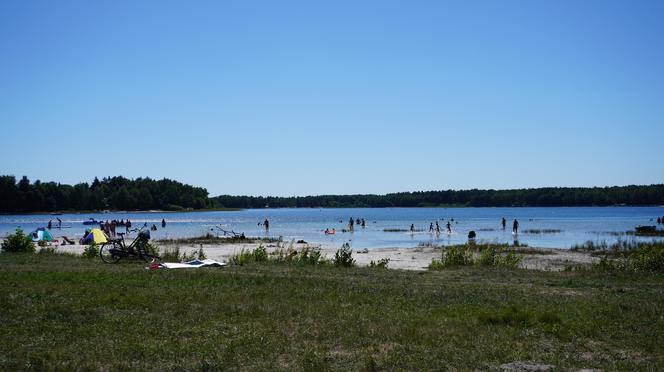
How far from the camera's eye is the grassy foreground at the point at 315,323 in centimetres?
871

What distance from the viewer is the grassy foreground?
8711 millimetres

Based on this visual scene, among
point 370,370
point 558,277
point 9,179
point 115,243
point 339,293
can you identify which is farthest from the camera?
point 9,179

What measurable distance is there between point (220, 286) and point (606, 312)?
30.3 ft

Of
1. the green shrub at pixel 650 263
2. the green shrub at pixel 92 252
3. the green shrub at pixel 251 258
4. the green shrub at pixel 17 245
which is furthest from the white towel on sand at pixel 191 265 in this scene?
the green shrub at pixel 650 263

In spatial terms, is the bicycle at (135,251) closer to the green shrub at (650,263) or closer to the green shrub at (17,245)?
the green shrub at (17,245)

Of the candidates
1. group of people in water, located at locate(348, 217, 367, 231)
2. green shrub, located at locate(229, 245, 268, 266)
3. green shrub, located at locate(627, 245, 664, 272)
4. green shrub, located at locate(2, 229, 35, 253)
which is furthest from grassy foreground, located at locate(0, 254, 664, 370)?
group of people in water, located at locate(348, 217, 367, 231)

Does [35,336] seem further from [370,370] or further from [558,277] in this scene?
[558,277]

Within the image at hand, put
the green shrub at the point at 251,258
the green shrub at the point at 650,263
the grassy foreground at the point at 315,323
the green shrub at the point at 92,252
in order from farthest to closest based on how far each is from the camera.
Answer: the green shrub at the point at 92,252
the green shrub at the point at 251,258
the green shrub at the point at 650,263
the grassy foreground at the point at 315,323

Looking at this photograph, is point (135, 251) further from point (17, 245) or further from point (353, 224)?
point (353, 224)

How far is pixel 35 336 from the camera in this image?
970 cm

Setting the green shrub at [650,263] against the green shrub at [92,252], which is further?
the green shrub at [92,252]

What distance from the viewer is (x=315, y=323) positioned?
1106 cm

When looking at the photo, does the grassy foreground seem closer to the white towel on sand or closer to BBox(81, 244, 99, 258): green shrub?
the white towel on sand

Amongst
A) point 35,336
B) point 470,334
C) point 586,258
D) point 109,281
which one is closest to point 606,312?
point 470,334
